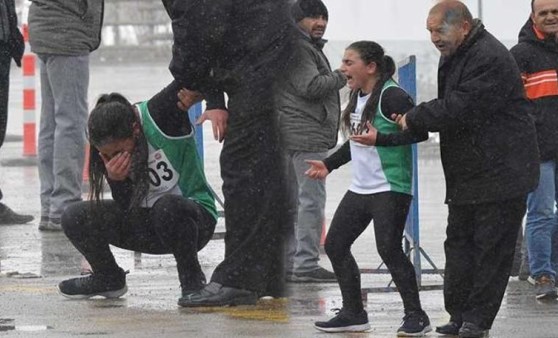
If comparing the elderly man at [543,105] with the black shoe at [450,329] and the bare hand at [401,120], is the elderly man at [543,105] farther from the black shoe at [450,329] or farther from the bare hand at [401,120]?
the bare hand at [401,120]

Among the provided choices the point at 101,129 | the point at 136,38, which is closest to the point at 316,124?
the point at 101,129

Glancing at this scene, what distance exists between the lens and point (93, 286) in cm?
913

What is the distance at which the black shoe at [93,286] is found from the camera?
9.13 meters

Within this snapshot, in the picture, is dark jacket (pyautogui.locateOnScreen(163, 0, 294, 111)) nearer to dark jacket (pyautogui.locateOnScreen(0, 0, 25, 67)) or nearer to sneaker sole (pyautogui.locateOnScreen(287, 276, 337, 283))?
sneaker sole (pyautogui.locateOnScreen(287, 276, 337, 283))

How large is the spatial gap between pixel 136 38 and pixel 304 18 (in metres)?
25.1

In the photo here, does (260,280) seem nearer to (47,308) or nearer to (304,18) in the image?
(47,308)

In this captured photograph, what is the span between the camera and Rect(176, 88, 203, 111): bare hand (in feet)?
28.8

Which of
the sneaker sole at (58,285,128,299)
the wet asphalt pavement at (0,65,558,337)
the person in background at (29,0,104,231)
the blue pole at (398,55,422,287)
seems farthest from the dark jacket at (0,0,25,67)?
the sneaker sole at (58,285,128,299)

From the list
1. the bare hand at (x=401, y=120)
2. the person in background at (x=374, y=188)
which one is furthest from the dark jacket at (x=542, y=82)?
the bare hand at (x=401, y=120)

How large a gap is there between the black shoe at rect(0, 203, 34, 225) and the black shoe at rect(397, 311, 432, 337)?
15.2ft

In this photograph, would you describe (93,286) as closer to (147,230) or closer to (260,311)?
(147,230)

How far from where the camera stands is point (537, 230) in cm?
1006

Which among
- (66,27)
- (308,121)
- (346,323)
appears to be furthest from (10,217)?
(346,323)

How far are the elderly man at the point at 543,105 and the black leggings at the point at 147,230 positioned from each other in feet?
6.58
